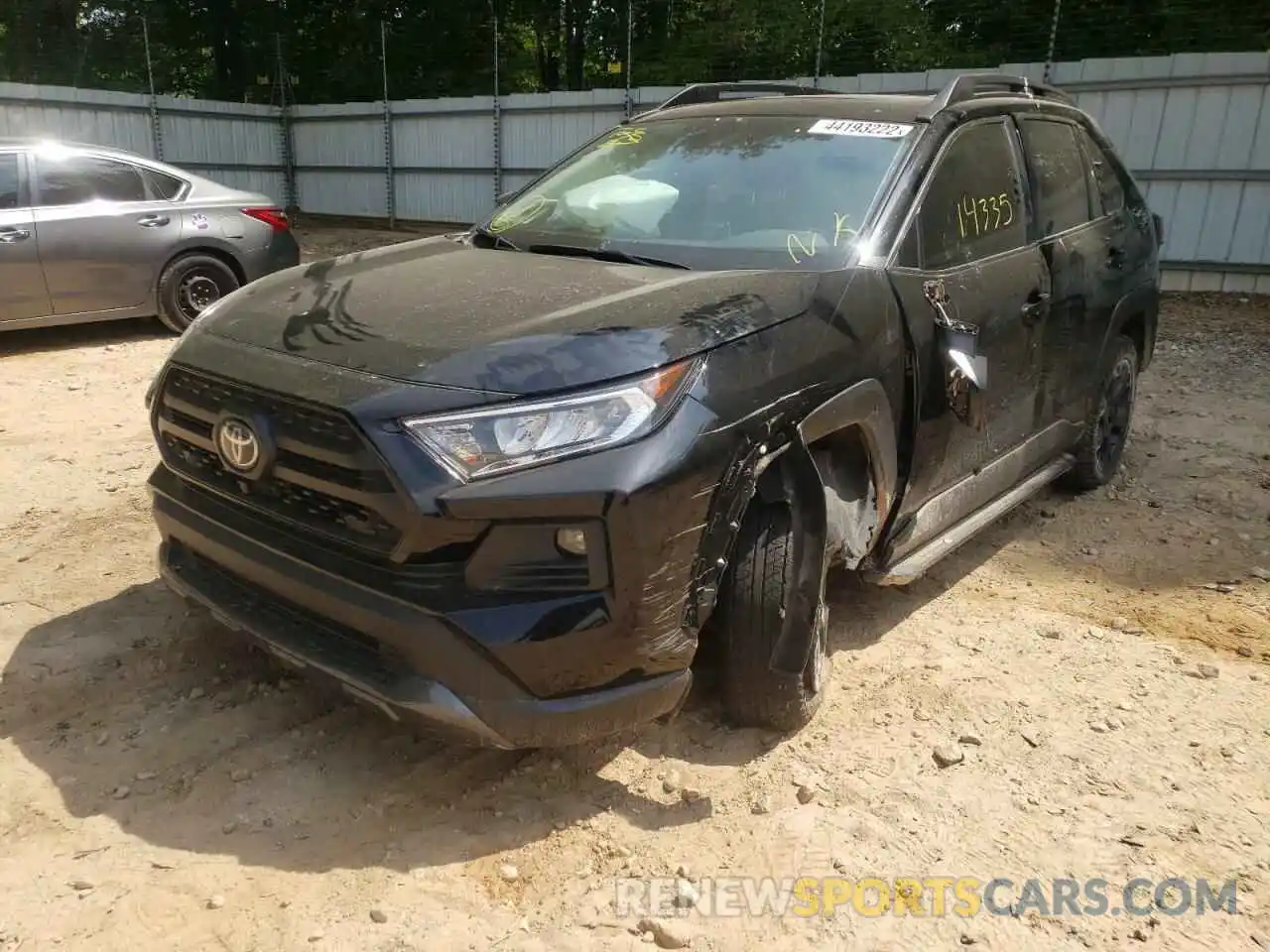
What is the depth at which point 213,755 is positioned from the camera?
273 centimetres

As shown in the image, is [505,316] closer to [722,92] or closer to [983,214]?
[983,214]

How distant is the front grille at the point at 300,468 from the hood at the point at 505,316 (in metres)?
0.16

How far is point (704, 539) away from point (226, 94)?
25.0 m

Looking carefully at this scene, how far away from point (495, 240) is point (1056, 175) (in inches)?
95.8

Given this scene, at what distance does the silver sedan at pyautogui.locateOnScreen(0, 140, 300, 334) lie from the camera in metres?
7.08

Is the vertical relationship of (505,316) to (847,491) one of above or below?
above

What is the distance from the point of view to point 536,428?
2.22 m

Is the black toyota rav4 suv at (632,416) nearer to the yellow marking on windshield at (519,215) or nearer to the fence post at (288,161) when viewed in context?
the yellow marking on windshield at (519,215)

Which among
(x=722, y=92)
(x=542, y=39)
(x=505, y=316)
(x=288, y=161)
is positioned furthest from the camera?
(x=542, y=39)

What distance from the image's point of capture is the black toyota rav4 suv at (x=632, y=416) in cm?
220

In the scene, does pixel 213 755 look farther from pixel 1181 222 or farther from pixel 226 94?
pixel 226 94

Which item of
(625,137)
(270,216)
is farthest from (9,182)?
(625,137)

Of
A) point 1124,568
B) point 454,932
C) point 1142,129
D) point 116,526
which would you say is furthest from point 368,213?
point 454,932

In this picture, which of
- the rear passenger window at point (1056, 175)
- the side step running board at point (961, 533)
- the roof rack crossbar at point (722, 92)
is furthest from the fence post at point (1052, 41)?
the side step running board at point (961, 533)
